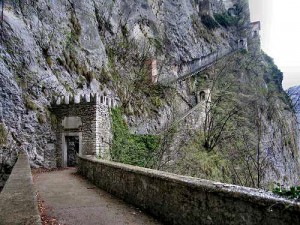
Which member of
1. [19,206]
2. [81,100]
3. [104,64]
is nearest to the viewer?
[19,206]

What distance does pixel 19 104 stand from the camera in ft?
44.3

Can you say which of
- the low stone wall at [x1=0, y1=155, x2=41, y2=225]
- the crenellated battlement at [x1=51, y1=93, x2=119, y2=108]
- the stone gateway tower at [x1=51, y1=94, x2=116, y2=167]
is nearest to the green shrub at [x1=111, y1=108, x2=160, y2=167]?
the stone gateway tower at [x1=51, y1=94, x2=116, y2=167]

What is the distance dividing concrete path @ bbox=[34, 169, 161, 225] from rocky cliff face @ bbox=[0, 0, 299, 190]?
4.92 metres

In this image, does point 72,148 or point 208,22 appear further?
point 208,22

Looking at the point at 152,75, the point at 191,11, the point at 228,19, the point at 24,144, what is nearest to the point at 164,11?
the point at 191,11

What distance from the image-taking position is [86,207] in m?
6.04

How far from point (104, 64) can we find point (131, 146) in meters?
7.72

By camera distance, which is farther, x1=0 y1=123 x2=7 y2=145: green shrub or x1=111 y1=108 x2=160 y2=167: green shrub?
x1=111 y1=108 x2=160 y2=167: green shrub

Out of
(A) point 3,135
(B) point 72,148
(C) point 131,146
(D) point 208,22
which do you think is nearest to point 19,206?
(A) point 3,135

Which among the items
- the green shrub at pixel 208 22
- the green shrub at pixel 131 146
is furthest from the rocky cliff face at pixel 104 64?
the green shrub at pixel 208 22

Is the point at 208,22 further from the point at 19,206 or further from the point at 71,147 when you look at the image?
the point at 19,206

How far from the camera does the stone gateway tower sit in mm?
14862

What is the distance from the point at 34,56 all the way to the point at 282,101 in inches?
1450

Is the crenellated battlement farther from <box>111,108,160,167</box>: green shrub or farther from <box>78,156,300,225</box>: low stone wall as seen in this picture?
<box>78,156,300,225</box>: low stone wall
